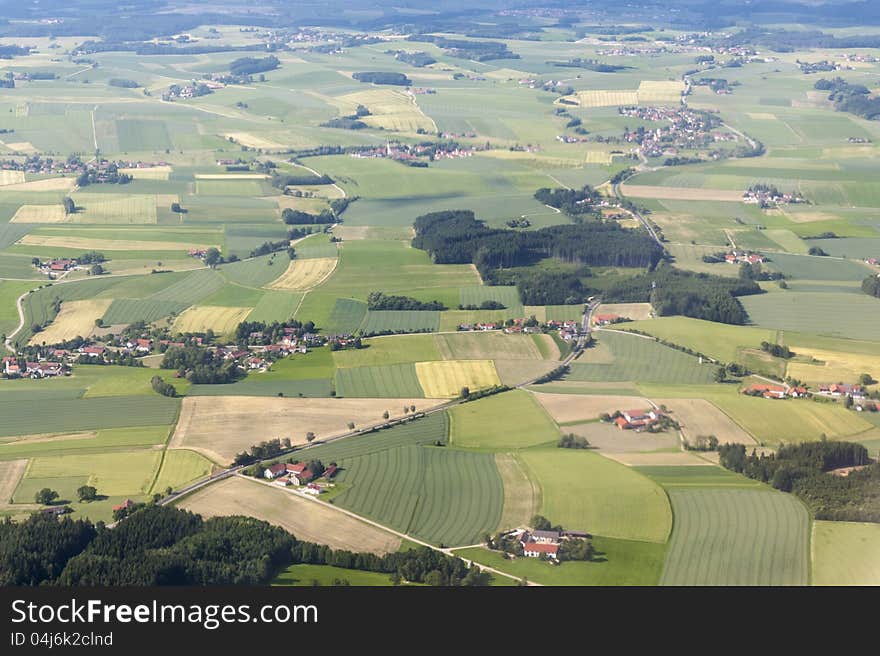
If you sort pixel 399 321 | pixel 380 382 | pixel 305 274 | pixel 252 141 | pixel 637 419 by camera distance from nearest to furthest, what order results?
pixel 637 419
pixel 380 382
pixel 399 321
pixel 305 274
pixel 252 141

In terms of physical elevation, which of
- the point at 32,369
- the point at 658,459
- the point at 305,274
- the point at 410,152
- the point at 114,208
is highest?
the point at 658,459

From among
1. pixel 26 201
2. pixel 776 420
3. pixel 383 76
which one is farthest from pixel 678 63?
pixel 776 420

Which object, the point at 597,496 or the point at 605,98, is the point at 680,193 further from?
the point at 597,496

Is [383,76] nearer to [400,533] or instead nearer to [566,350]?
[566,350]

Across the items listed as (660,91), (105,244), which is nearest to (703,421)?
(105,244)

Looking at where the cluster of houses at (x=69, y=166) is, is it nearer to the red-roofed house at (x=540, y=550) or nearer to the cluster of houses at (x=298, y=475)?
the cluster of houses at (x=298, y=475)

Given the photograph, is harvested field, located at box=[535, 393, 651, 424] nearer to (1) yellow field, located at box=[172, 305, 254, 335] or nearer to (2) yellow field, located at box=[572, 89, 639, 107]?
(1) yellow field, located at box=[172, 305, 254, 335]

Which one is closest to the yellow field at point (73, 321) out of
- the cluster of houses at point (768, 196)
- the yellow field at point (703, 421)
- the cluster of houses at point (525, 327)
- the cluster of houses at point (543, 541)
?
the cluster of houses at point (525, 327)
